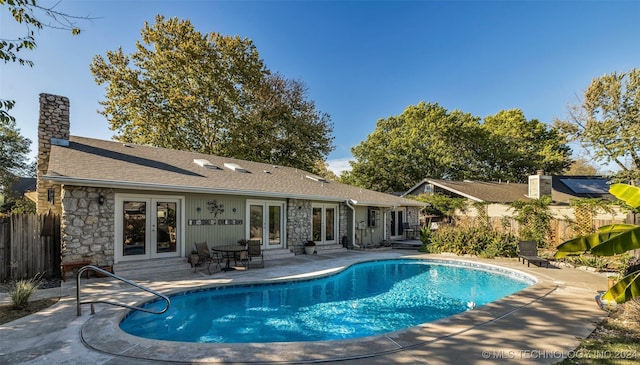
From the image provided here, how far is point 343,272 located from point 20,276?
9.61 metres

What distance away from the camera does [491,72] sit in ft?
63.8

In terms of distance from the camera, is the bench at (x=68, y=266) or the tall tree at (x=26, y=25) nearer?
the tall tree at (x=26, y=25)

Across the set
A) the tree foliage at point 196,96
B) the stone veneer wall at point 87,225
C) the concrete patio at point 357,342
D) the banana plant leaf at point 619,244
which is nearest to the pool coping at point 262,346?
the concrete patio at point 357,342

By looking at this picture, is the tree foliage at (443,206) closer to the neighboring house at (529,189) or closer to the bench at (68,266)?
the neighboring house at (529,189)

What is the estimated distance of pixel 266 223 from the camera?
1368 centimetres

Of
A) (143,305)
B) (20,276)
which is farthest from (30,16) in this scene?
Answer: (20,276)

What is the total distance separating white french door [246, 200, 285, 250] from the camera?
13164 mm

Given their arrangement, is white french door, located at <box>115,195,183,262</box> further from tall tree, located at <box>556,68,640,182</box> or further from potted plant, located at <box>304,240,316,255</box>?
tall tree, located at <box>556,68,640,182</box>

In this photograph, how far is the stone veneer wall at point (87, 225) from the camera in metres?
8.85

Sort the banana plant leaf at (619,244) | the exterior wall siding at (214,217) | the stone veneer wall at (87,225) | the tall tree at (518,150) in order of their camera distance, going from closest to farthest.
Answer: the banana plant leaf at (619,244)
the stone veneer wall at (87,225)
the exterior wall siding at (214,217)
the tall tree at (518,150)

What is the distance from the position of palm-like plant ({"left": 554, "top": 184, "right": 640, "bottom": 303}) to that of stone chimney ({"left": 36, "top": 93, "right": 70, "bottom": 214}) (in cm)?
1373

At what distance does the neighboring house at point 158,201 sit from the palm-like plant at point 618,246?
980cm

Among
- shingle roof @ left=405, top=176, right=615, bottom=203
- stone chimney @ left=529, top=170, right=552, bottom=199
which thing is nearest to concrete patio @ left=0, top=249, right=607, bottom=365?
shingle roof @ left=405, top=176, right=615, bottom=203

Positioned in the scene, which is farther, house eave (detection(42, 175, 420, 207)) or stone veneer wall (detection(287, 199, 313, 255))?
stone veneer wall (detection(287, 199, 313, 255))
